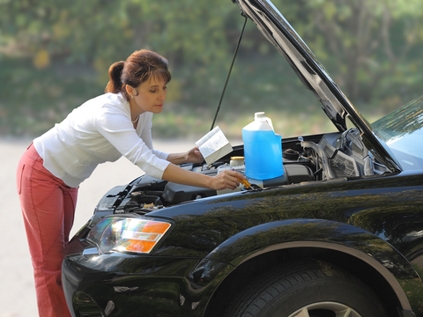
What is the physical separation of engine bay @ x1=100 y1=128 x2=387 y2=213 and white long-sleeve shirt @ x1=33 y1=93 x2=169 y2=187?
197 millimetres

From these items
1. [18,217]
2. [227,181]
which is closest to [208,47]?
[18,217]

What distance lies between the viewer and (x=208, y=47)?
31.7 feet

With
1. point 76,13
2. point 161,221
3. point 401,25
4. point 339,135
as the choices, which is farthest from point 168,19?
point 161,221

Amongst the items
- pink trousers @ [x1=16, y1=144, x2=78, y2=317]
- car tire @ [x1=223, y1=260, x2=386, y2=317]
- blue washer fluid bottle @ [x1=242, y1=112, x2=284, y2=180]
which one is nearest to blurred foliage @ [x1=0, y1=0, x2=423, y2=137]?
pink trousers @ [x1=16, y1=144, x2=78, y2=317]

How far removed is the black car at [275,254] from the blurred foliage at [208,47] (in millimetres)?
6470

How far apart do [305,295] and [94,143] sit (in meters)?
1.32

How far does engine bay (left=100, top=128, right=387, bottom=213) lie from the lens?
2.91 metres

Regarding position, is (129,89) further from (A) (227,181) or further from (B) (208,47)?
(B) (208,47)

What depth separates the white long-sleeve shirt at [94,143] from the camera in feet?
9.60

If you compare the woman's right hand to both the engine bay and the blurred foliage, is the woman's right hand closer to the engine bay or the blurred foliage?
the engine bay

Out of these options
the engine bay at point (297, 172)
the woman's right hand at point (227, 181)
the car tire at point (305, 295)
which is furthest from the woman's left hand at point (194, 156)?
the car tire at point (305, 295)

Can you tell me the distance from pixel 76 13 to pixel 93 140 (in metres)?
6.97

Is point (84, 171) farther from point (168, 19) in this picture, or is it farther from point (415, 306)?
point (168, 19)

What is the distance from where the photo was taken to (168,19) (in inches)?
373
